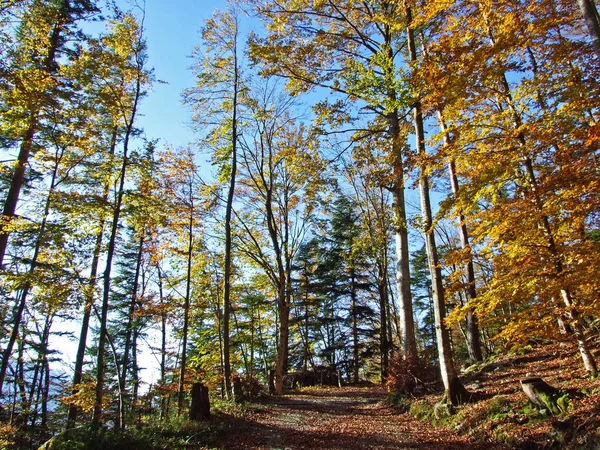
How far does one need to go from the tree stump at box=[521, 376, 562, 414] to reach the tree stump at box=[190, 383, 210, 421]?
6.18 meters

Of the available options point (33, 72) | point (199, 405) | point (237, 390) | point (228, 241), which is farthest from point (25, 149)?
point (237, 390)

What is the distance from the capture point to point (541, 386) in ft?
17.5

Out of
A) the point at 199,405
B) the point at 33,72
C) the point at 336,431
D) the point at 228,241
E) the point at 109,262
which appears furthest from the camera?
the point at 228,241

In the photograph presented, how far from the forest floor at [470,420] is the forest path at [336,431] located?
0.6 inches

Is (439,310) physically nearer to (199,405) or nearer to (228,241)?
(199,405)

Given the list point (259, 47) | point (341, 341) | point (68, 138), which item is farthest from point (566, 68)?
point (341, 341)

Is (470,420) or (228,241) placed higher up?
(228,241)

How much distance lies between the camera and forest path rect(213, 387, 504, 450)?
5.95 meters

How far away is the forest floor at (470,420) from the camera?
4555mm

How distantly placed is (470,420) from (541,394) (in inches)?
50.1

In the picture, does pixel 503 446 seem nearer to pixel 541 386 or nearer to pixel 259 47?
pixel 541 386

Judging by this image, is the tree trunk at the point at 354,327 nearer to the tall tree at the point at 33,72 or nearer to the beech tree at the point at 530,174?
the beech tree at the point at 530,174

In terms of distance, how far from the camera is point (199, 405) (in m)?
7.63

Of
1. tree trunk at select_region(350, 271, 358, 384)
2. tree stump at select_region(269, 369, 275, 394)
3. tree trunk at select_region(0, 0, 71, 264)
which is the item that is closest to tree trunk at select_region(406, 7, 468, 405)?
tree stump at select_region(269, 369, 275, 394)
